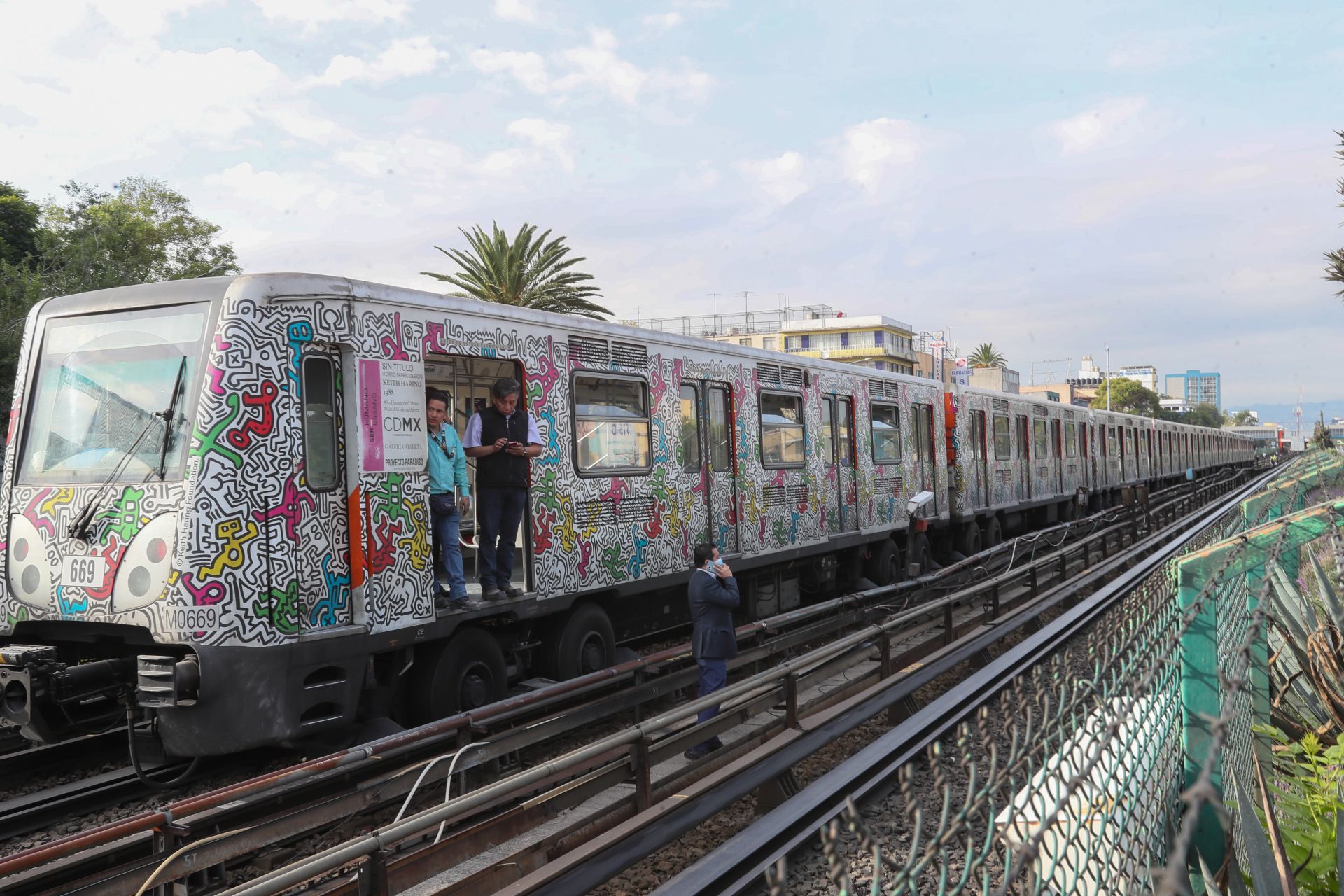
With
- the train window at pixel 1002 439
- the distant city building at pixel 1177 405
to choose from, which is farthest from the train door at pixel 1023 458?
the distant city building at pixel 1177 405

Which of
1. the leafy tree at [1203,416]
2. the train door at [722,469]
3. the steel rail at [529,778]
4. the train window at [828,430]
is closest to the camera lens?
the steel rail at [529,778]

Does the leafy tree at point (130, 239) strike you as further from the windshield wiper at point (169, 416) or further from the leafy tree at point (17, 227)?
the windshield wiper at point (169, 416)

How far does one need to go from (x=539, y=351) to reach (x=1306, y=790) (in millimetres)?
6000

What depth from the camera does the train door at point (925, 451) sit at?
16344mm

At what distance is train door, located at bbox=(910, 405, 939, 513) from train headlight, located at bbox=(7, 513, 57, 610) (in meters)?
12.4

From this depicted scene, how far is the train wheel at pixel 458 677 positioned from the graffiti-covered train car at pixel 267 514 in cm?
2

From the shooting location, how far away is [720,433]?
1086 centimetres

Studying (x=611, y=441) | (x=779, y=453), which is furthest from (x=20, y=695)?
(x=779, y=453)

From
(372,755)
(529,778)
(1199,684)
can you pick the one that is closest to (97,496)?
(372,755)

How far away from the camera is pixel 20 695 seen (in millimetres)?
6230

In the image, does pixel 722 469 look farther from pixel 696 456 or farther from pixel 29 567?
pixel 29 567

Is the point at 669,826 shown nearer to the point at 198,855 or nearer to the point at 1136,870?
the point at 198,855

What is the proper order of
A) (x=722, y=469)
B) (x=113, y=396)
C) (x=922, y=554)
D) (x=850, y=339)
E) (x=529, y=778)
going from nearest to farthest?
(x=529, y=778) < (x=113, y=396) < (x=722, y=469) < (x=922, y=554) < (x=850, y=339)

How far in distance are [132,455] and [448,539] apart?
84.3 inches
